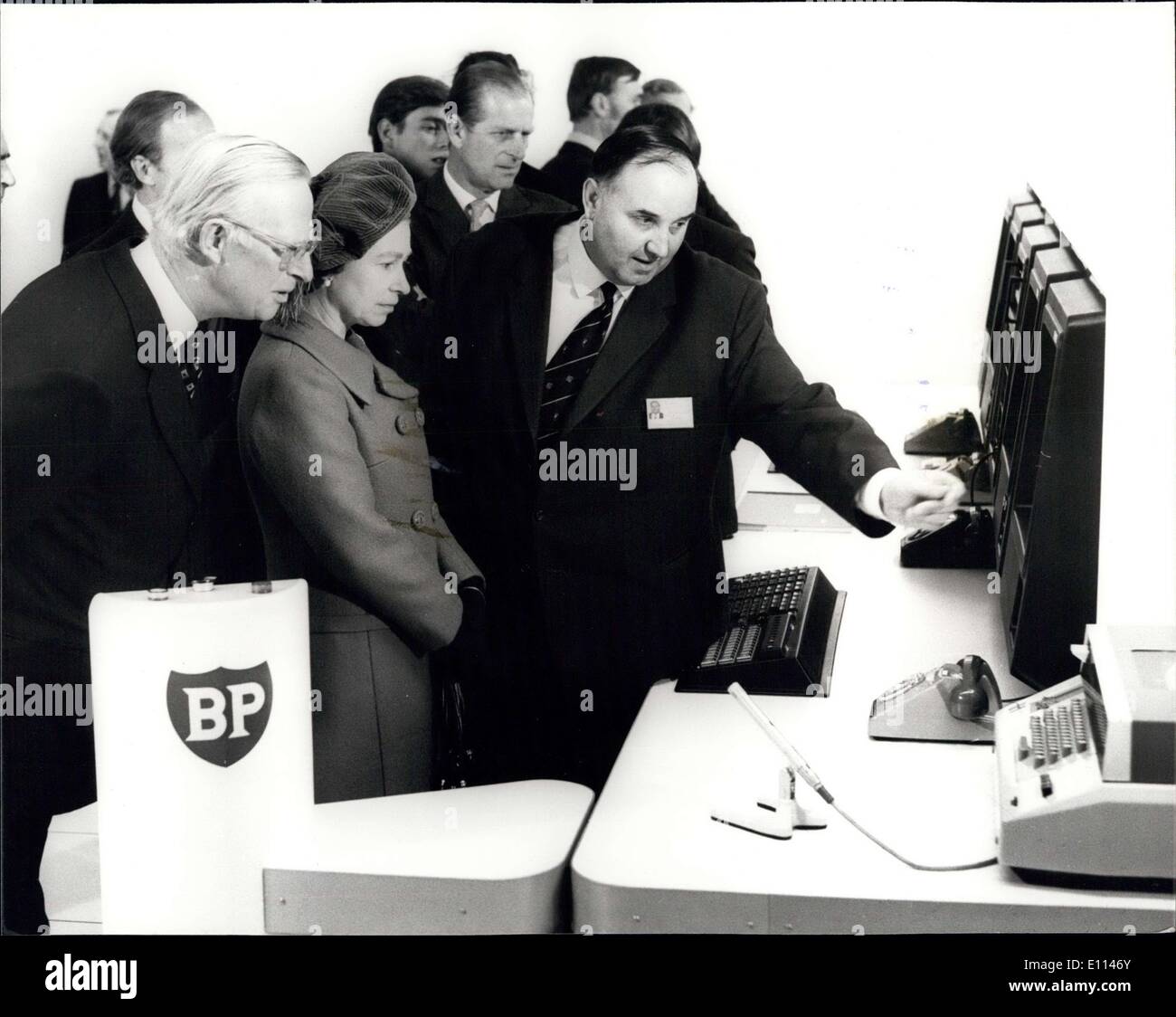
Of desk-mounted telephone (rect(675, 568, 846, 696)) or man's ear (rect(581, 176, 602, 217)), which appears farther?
man's ear (rect(581, 176, 602, 217))

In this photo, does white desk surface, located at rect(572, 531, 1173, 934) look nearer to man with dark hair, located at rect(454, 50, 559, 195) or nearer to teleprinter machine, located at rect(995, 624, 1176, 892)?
teleprinter machine, located at rect(995, 624, 1176, 892)

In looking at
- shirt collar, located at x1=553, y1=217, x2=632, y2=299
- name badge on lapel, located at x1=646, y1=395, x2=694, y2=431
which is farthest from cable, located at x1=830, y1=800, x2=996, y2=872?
shirt collar, located at x1=553, y1=217, x2=632, y2=299

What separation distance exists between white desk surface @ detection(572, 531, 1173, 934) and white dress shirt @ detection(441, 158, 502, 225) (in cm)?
73

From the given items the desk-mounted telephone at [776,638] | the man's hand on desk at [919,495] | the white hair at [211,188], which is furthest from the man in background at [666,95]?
the desk-mounted telephone at [776,638]

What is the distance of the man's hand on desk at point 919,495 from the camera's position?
2.22 m

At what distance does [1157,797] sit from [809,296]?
1007mm

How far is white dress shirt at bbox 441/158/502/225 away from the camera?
226 cm

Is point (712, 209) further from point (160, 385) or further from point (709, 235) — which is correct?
point (160, 385)

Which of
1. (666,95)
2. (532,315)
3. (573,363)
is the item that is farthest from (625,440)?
(666,95)

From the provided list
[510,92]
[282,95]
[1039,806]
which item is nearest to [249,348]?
[282,95]

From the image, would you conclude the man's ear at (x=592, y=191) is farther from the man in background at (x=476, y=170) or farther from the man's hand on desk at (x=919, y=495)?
the man's hand on desk at (x=919, y=495)
